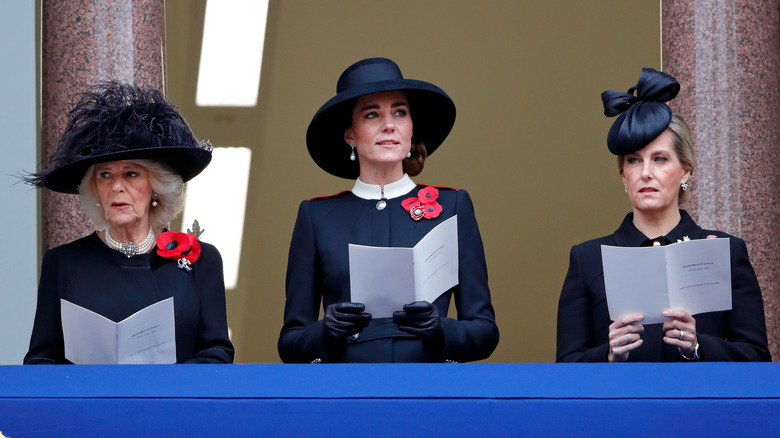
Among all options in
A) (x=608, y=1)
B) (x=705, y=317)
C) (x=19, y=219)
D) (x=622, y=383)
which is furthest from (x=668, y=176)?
(x=608, y=1)

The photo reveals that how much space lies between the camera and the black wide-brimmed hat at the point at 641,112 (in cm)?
351

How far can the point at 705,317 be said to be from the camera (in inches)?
131

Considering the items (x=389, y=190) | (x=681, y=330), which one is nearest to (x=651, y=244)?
(x=681, y=330)

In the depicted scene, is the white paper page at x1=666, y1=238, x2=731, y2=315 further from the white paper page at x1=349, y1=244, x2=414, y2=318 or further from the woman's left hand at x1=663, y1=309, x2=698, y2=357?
the white paper page at x1=349, y1=244, x2=414, y2=318

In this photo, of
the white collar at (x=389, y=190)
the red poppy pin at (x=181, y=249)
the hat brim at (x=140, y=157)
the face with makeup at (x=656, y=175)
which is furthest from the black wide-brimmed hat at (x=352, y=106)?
the face with makeup at (x=656, y=175)

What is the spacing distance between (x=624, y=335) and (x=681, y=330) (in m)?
0.17

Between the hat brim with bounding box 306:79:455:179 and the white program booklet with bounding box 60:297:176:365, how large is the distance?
85cm

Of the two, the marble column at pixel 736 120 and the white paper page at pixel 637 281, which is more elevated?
the marble column at pixel 736 120

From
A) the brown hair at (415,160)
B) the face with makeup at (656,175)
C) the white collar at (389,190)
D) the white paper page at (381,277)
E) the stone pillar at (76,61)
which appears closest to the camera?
the white paper page at (381,277)

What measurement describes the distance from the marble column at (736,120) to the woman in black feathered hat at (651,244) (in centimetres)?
138

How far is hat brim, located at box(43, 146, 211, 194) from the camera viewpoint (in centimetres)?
359

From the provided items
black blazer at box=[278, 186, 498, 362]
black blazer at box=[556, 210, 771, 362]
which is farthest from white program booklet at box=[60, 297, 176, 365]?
black blazer at box=[556, 210, 771, 362]

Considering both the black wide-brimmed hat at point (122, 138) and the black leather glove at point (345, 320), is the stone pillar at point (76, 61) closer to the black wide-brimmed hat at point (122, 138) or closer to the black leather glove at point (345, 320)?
the black wide-brimmed hat at point (122, 138)

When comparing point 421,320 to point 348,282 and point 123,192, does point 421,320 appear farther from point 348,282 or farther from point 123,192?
point 123,192
